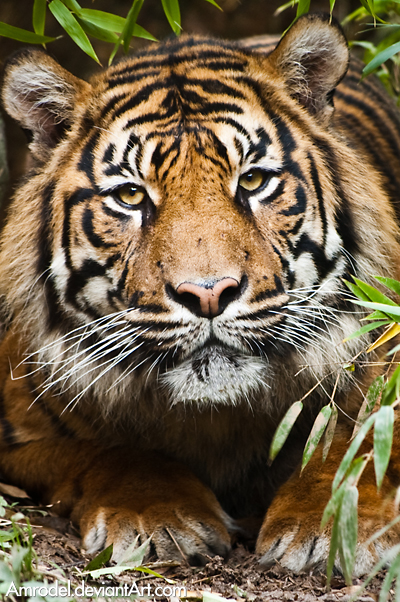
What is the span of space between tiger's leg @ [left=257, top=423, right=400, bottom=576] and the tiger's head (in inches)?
10.7

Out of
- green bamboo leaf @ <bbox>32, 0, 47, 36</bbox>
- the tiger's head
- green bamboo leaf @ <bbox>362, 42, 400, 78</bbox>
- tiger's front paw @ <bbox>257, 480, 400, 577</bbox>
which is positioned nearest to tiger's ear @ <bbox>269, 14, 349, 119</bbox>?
the tiger's head

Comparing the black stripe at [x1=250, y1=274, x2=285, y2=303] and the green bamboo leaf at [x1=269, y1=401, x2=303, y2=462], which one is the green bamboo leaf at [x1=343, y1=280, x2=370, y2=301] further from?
the green bamboo leaf at [x1=269, y1=401, x2=303, y2=462]

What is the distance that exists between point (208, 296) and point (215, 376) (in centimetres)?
25

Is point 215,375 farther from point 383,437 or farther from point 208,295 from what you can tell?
point 383,437

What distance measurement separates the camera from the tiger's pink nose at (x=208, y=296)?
1.73 meters

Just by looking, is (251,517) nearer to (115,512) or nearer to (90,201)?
(115,512)

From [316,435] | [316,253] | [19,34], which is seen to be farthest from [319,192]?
[19,34]

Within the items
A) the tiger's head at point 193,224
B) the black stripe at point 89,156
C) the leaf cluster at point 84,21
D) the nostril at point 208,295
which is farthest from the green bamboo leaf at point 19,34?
the nostril at point 208,295

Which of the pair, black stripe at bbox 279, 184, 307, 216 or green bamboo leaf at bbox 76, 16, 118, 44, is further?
green bamboo leaf at bbox 76, 16, 118, 44

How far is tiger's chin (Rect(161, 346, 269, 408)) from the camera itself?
6.05ft

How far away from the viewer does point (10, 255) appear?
2.31 m

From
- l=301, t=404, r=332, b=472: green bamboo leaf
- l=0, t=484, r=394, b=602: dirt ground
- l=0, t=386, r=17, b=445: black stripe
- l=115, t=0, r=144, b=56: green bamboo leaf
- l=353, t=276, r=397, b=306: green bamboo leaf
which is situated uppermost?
l=115, t=0, r=144, b=56: green bamboo leaf

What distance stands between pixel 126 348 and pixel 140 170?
0.51 metres

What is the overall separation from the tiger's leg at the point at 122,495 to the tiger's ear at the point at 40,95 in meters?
1.02
